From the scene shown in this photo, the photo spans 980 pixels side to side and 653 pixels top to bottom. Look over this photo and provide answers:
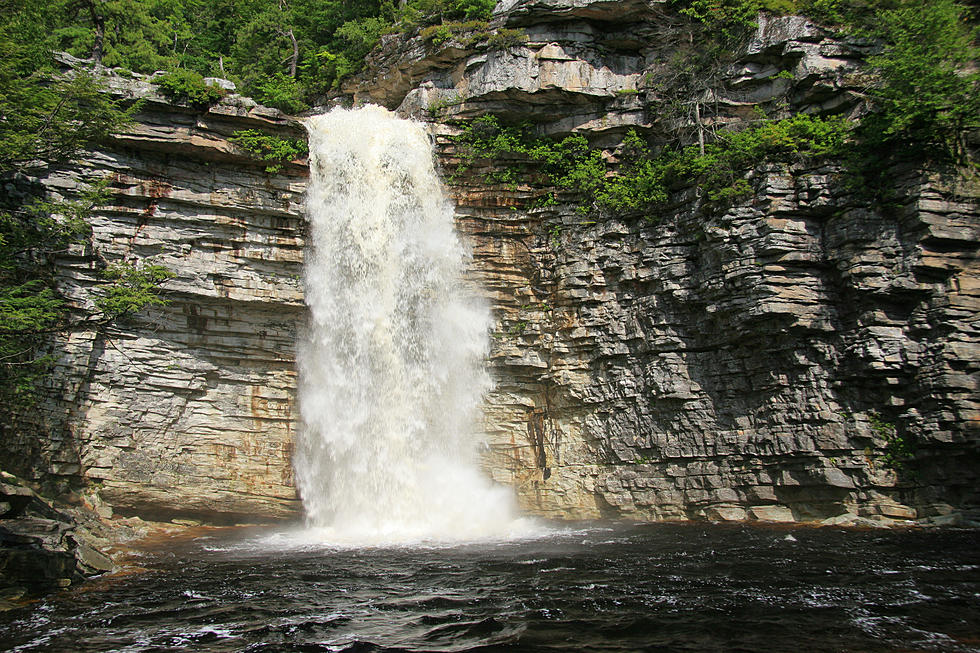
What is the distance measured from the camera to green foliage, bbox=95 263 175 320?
14.2 meters

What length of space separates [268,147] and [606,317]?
11.0 m

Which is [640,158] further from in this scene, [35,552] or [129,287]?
[35,552]

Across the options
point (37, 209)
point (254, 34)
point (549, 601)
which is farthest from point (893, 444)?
point (254, 34)

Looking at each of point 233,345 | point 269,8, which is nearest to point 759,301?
point 233,345

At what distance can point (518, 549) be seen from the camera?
12.4 metres

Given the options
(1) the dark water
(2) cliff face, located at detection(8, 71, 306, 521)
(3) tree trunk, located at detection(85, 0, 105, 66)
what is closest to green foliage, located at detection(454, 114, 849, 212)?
(2) cliff face, located at detection(8, 71, 306, 521)

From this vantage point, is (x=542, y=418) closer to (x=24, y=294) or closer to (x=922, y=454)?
(x=922, y=454)

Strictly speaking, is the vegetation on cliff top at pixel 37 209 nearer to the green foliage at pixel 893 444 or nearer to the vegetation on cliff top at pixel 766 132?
the vegetation on cliff top at pixel 766 132

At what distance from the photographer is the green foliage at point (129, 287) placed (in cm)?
1421

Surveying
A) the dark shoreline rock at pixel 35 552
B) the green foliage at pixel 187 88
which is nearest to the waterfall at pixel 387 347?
the green foliage at pixel 187 88

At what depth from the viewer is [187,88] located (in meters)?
16.7

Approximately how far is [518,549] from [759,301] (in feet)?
27.5

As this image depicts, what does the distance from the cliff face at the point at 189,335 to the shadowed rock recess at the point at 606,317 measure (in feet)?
0.20

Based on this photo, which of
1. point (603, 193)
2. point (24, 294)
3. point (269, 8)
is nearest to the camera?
point (24, 294)
